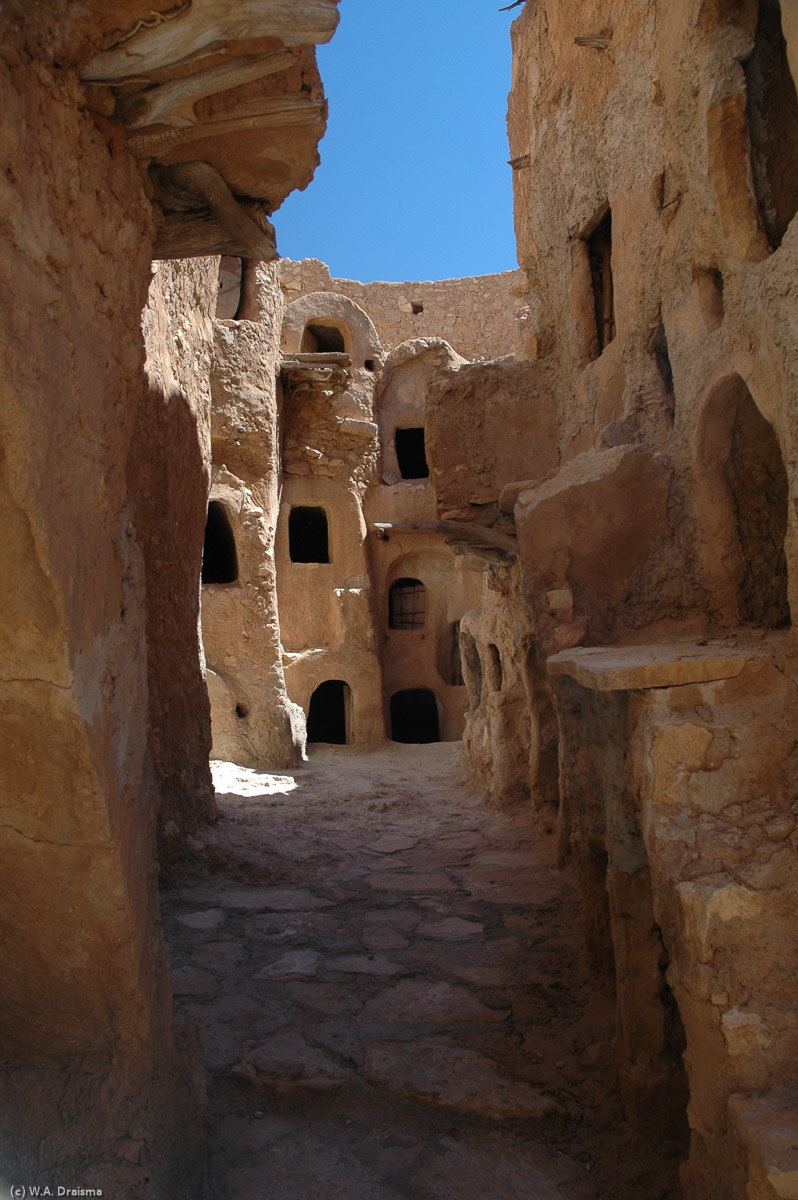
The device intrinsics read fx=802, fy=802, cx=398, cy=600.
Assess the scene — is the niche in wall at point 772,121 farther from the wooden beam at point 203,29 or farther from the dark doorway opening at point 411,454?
the dark doorway opening at point 411,454

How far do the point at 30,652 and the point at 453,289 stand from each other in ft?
69.3

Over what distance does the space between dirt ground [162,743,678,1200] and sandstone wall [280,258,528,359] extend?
16465 mm

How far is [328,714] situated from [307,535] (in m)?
4.28

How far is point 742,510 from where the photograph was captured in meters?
4.59

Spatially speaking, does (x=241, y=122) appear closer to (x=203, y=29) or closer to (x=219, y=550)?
(x=203, y=29)

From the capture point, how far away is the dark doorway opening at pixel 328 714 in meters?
18.9

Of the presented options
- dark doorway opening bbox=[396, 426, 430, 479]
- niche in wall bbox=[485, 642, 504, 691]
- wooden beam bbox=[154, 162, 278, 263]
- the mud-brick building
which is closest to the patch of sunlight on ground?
the mud-brick building

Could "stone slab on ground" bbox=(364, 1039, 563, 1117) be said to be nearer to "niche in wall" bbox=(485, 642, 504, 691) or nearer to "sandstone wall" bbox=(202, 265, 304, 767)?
"niche in wall" bbox=(485, 642, 504, 691)

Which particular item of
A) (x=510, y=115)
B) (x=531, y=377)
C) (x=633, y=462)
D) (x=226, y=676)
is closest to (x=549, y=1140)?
(x=633, y=462)

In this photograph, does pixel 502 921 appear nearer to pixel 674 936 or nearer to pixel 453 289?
pixel 674 936

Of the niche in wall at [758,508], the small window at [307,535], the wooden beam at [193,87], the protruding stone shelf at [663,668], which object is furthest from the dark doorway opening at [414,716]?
the wooden beam at [193,87]

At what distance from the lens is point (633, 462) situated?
187 inches

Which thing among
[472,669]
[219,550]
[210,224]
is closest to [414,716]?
[219,550]

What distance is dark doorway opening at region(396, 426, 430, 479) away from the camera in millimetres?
19453
